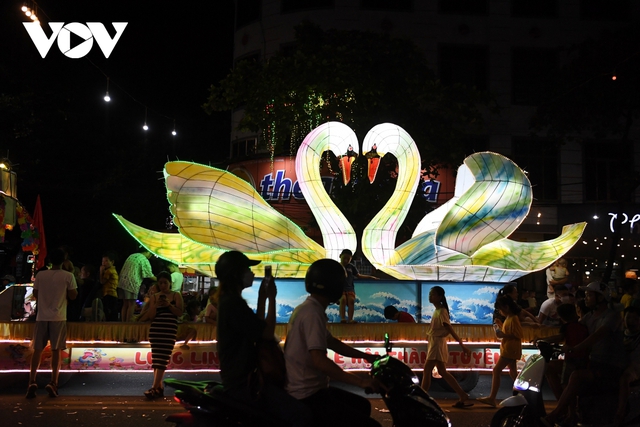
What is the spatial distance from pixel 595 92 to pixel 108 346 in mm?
17664

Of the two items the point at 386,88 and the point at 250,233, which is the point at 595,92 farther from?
the point at 250,233

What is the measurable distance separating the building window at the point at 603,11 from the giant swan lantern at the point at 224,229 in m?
17.9

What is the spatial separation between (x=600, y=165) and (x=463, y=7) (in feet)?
24.2

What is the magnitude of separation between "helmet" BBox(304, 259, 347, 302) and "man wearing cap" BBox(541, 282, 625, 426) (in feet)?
10.9

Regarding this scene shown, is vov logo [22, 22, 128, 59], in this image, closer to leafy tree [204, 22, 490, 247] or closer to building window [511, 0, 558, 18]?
leafy tree [204, 22, 490, 247]

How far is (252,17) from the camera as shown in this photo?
28.2 metres

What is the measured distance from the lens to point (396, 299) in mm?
12258

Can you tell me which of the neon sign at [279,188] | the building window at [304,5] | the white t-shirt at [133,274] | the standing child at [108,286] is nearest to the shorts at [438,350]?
the white t-shirt at [133,274]

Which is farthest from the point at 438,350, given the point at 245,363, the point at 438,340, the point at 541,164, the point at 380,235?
the point at 541,164

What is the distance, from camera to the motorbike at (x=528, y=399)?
6855mm

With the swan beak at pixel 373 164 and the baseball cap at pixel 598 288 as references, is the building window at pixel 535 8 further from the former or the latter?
the baseball cap at pixel 598 288

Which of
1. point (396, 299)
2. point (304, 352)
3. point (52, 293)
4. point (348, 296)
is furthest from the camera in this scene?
point (396, 299)

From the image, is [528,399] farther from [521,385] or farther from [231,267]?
[231,267]

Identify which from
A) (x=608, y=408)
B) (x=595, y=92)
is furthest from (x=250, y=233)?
(x=595, y=92)
